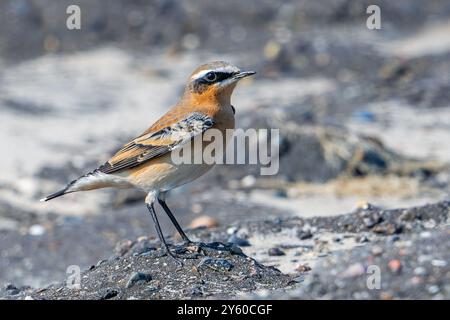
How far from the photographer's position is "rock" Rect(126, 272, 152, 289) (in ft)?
26.4

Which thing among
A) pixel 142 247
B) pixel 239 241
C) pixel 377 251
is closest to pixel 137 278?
pixel 142 247

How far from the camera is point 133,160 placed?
8.98 metres

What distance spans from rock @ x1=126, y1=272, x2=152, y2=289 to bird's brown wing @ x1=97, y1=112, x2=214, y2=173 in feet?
3.76

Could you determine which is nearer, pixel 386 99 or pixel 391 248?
pixel 391 248

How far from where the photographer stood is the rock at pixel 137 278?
805 centimetres

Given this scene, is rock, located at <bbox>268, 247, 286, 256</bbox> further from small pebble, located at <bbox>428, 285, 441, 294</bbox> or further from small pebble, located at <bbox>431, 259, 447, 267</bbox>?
small pebble, located at <bbox>428, 285, 441, 294</bbox>

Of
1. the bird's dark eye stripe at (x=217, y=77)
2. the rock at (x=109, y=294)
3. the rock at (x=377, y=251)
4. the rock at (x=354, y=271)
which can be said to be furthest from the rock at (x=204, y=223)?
the rock at (x=354, y=271)

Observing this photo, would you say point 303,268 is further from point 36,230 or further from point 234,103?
point 234,103

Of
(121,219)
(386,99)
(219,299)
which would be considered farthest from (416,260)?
(386,99)

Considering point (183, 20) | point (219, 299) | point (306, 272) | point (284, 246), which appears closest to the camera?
point (219, 299)

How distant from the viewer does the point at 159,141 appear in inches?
351

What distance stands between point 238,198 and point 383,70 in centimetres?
657

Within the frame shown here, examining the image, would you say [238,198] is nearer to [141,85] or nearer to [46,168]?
[46,168]

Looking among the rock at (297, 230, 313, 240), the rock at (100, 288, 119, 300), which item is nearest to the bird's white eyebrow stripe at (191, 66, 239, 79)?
the rock at (297, 230, 313, 240)
